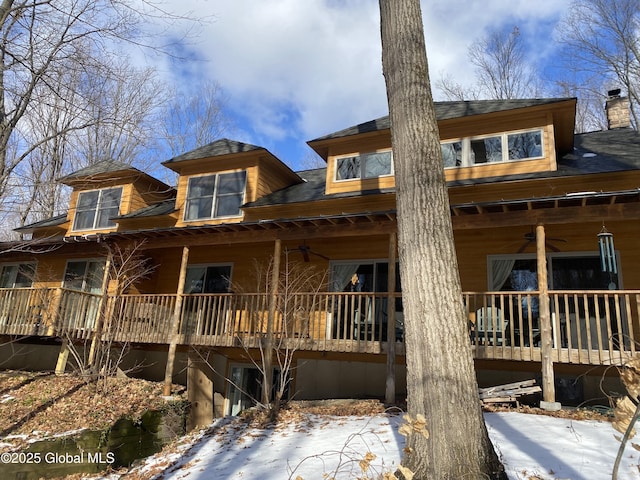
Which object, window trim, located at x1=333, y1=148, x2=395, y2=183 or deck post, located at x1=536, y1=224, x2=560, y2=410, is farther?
window trim, located at x1=333, y1=148, x2=395, y2=183

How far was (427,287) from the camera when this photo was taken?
4.28m

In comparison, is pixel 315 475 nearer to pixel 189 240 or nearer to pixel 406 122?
pixel 406 122

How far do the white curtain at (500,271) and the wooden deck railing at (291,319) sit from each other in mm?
313

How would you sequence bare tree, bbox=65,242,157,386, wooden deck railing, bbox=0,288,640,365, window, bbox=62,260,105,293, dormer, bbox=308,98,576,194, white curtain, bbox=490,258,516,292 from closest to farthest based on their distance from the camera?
wooden deck railing, bbox=0,288,640,365 < white curtain, bbox=490,258,516,292 < dormer, bbox=308,98,576,194 < bare tree, bbox=65,242,157,386 < window, bbox=62,260,105,293

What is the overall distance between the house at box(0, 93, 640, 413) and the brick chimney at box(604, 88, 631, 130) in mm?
61

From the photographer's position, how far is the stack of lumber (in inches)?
309

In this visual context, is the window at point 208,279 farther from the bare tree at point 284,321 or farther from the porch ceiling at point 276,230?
the porch ceiling at point 276,230

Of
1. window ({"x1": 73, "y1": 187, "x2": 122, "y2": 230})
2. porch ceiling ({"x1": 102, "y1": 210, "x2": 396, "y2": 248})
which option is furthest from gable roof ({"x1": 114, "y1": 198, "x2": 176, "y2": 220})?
porch ceiling ({"x1": 102, "y1": 210, "x2": 396, "y2": 248})

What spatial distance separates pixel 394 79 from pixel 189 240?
27.2 feet

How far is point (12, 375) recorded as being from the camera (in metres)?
12.6

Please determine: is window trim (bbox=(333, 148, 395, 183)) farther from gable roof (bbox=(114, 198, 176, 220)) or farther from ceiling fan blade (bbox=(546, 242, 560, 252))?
gable roof (bbox=(114, 198, 176, 220))

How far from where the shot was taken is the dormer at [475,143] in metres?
10.7

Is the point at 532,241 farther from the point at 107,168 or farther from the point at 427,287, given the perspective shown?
the point at 107,168

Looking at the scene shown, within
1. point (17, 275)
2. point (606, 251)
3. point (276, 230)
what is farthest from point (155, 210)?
point (606, 251)
